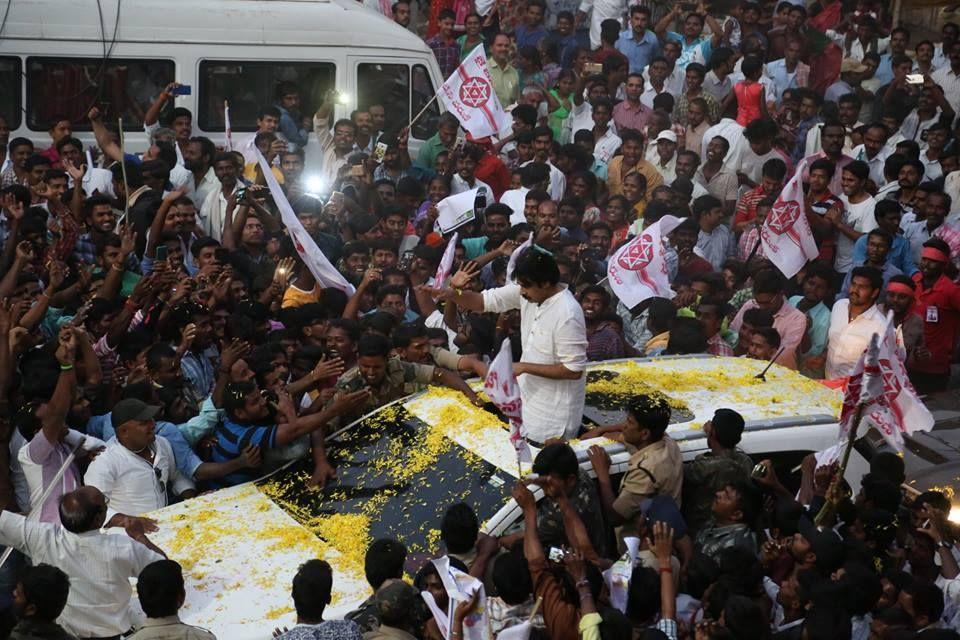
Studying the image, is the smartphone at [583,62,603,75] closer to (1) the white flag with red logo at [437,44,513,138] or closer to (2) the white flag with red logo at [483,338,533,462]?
(1) the white flag with red logo at [437,44,513,138]

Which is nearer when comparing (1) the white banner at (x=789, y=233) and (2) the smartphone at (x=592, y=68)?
(1) the white banner at (x=789, y=233)

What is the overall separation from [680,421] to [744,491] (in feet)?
2.40

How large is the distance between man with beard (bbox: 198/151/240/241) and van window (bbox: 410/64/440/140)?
2.53m

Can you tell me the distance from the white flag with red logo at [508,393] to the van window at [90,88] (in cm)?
793

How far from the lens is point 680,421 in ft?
24.8

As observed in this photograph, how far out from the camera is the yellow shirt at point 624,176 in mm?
14430

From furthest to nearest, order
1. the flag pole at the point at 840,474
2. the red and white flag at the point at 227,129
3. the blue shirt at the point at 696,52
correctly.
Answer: the blue shirt at the point at 696,52
the red and white flag at the point at 227,129
the flag pole at the point at 840,474

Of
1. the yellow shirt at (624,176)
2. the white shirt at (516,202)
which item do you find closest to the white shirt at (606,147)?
the yellow shirt at (624,176)

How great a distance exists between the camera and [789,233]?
11664mm

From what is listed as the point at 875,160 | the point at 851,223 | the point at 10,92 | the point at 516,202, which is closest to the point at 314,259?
the point at 516,202

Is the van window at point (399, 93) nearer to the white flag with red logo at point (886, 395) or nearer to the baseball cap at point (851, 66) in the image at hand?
the baseball cap at point (851, 66)

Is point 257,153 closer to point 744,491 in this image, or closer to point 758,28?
point 744,491

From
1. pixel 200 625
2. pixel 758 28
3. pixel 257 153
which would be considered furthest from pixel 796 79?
pixel 200 625

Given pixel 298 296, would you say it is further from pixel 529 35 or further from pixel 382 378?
pixel 529 35
